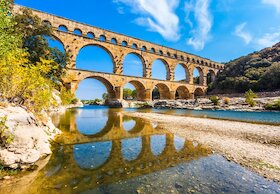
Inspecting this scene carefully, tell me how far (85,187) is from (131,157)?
6.69 feet

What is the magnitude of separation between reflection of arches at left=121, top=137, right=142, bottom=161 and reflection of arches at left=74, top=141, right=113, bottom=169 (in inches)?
19.2

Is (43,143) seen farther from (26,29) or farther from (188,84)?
→ (188,84)

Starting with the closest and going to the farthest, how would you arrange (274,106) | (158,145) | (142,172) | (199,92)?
(142,172)
(158,145)
(274,106)
(199,92)

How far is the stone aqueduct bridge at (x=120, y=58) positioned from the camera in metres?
30.2

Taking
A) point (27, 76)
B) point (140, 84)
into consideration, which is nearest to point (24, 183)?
point (27, 76)

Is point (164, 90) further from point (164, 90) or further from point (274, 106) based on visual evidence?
point (274, 106)

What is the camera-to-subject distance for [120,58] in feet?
121

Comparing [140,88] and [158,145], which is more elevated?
[140,88]

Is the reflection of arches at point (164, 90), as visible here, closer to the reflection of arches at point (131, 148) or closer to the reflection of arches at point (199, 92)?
the reflection of arches at point (199, 92)

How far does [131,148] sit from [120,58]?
32108 mm

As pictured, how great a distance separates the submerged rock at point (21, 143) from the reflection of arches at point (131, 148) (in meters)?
2.25

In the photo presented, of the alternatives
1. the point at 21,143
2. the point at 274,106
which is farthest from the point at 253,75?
the point at 21,143

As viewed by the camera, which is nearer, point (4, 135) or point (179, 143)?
point (4, 135)

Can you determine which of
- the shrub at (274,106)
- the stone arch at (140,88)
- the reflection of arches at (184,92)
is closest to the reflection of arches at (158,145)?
the shrub at (274,106)
